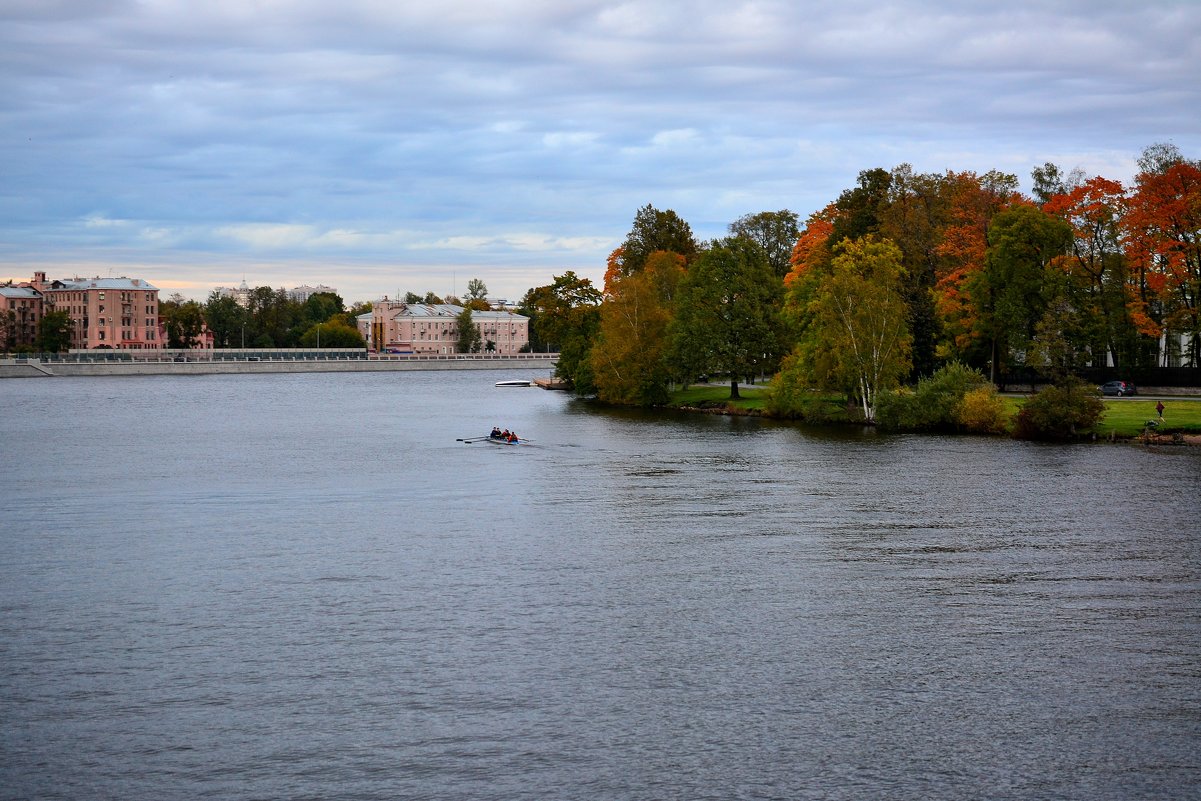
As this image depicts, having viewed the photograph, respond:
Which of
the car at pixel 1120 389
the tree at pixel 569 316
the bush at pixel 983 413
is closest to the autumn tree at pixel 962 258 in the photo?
the car at pixel 1120 389

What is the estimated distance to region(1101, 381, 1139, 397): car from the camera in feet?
299

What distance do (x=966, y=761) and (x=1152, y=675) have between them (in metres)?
6.55

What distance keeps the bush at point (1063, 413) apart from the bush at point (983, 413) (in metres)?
2.97

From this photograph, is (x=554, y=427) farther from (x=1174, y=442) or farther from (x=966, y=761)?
(x=966, y=761)

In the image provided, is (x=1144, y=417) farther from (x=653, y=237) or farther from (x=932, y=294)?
(x=653, y=237)

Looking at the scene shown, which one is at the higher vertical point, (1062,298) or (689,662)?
(1062,298)

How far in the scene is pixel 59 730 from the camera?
22.8 m

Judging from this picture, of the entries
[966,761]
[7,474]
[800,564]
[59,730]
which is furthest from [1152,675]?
[7,474]

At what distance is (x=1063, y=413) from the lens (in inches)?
2815

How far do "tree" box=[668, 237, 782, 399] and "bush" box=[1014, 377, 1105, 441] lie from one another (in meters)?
32.0

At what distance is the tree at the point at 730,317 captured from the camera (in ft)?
341

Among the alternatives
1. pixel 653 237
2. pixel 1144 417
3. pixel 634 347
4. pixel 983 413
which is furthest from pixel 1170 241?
pixel 653 237

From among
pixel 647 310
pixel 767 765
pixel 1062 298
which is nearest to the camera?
pixel 767 765

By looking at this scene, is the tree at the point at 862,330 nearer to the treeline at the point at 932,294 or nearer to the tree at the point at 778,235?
the treeline at the point at 932,294
